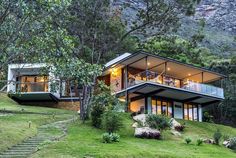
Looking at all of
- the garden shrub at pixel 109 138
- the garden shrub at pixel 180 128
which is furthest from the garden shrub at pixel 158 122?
the garden shrub at pixel 109 138

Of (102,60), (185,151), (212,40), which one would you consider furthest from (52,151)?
(212,40)

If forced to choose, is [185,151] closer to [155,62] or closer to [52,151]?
[52,151]

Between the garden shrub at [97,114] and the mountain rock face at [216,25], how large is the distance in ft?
222

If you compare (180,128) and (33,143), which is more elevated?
(180,128)

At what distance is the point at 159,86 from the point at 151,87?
77cm

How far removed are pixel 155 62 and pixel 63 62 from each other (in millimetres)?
22249

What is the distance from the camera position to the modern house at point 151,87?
41.8 meters

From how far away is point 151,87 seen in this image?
1606 inches

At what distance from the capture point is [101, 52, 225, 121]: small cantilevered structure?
137ft

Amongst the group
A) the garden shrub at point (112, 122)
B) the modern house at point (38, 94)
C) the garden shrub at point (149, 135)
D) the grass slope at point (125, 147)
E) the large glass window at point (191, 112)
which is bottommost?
the grass slope at point (125, 147)

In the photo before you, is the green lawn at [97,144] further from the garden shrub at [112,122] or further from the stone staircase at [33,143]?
the garden shrub at [112,122]

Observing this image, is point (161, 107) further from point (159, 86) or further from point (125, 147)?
point (125, 147)

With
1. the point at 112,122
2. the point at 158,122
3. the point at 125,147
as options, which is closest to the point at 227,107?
the point at 158,122

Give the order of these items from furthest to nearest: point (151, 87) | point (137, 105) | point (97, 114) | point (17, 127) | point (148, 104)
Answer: point (137, 105)
point (148, 104)
point (151, 87)
point (97, 114)
point (17, 127)
